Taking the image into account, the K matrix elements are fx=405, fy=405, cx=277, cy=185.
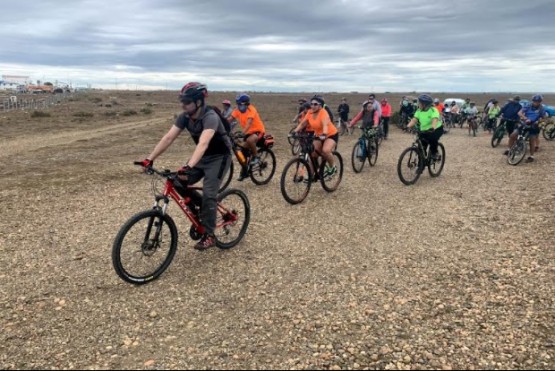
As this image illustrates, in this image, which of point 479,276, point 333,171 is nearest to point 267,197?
point 333,171

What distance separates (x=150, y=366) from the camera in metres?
3.79

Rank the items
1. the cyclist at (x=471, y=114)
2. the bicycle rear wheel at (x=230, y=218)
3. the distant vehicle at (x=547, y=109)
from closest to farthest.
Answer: the bicycle rear wheel at (x=230, y=218)
the distant vehicle at (x=547, y=109)
the cyclist at (x=471, y=114)

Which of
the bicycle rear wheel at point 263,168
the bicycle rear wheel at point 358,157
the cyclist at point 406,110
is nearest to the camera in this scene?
the bicycle rear wheel at point 263,168

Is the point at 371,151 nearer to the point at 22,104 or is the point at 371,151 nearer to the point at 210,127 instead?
the point at 210,127

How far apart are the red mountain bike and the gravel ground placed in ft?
0.76

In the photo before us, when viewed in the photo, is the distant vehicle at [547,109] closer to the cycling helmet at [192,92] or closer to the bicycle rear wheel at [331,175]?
the bicycle rear wheel at [331,175]

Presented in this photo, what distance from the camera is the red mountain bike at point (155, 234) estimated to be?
5.03 m

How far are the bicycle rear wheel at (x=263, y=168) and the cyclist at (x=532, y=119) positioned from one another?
31.1ft

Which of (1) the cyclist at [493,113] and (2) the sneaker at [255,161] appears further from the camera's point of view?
(1) the cyclist at [493,113]

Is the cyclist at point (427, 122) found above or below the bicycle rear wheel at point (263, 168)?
above

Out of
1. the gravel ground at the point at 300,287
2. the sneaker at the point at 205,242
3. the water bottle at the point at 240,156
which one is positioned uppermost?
the water bottle at the point at 240,156

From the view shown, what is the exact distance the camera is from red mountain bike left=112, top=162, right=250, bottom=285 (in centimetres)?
503

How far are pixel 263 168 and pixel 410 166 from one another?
4.17 m

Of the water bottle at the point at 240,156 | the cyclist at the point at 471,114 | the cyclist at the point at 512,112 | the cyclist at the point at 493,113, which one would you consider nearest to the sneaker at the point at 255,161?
the water bottle at the point at 240,156
